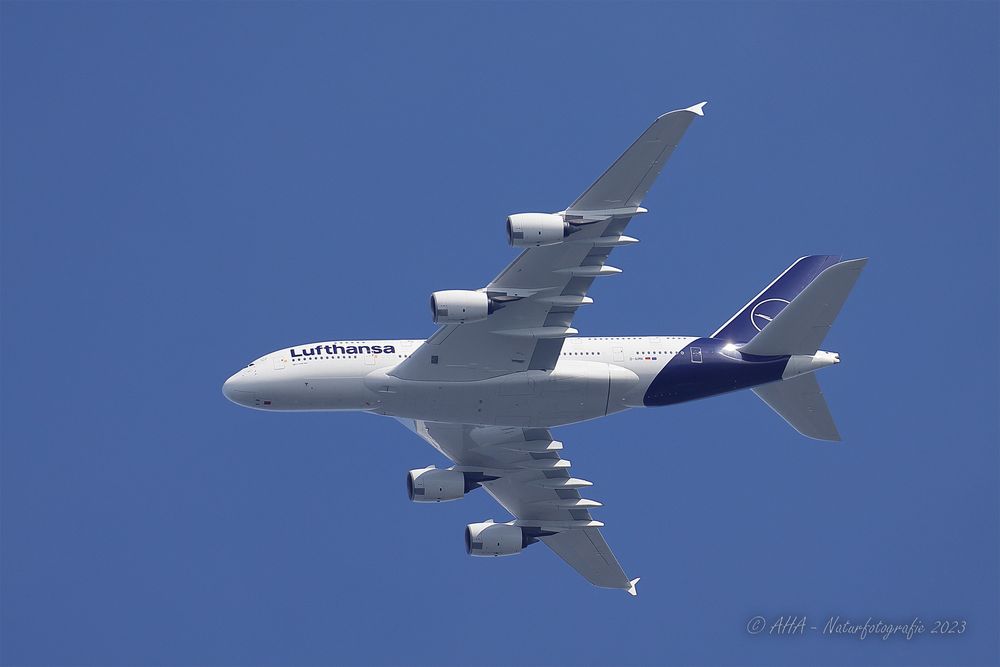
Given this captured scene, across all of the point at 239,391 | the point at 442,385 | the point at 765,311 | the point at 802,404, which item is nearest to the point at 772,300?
the point at 765,311

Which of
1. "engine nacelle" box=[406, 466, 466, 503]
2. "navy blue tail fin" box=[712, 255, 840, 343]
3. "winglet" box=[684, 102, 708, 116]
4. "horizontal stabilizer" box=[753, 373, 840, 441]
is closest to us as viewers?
"winglet" box=[684, 102, 708, 116]

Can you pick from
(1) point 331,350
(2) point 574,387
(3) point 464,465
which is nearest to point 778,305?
(2) point 574,387

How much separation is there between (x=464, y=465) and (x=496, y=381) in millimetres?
8273

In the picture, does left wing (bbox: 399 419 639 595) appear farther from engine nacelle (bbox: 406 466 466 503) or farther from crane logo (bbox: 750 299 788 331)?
crane logo (bbox: 750 299 788 331)

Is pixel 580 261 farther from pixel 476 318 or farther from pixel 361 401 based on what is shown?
pixel 361 401

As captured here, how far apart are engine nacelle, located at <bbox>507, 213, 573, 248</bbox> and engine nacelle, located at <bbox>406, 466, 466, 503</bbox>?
50.6 feet

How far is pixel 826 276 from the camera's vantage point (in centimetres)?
5403

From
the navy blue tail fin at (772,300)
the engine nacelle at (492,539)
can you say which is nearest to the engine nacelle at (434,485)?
the engine nacelle at (492,539)

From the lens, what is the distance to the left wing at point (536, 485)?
6078 centimetres

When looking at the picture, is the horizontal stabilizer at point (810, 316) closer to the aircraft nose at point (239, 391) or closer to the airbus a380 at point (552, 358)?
the airbus a380 at point (552, 358)

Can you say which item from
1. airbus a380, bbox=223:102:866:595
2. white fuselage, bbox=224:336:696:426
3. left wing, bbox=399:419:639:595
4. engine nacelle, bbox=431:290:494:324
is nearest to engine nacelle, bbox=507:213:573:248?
airbus a380, bbox=223:102:866:595

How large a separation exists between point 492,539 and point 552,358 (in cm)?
1131

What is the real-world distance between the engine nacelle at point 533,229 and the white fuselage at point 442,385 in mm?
7299

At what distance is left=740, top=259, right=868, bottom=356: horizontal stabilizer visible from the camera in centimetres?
5388
